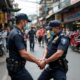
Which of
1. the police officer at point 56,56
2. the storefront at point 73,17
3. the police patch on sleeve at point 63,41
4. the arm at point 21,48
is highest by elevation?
the arm at point 21,48

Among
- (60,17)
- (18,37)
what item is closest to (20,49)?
(18,37)

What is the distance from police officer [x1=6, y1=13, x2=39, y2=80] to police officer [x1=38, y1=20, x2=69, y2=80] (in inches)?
24.2

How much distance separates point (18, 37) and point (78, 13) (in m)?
35.2

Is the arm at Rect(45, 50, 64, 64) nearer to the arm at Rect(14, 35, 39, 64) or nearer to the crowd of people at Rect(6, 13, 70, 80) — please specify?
the crowd of people at Rect(6, 13, 70, 80)

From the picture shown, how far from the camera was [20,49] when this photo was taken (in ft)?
23.4

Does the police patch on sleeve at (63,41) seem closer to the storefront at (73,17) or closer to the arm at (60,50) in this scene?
the arm at (60,50)

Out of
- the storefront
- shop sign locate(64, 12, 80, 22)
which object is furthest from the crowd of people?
shop sign locate(64, 12, 80, 22)

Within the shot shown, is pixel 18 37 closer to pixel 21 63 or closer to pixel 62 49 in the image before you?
pixel 21 63

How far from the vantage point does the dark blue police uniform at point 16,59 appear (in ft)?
23.6

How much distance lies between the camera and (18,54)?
7.24 meters

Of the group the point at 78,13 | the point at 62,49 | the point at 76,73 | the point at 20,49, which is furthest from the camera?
the point at 78,13

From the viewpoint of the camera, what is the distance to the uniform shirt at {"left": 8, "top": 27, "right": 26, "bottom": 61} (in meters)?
7.17

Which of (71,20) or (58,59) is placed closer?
(58,59)

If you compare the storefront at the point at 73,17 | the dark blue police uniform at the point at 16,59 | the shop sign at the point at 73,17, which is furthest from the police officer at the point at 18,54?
the shop sign at the point at 73,17
